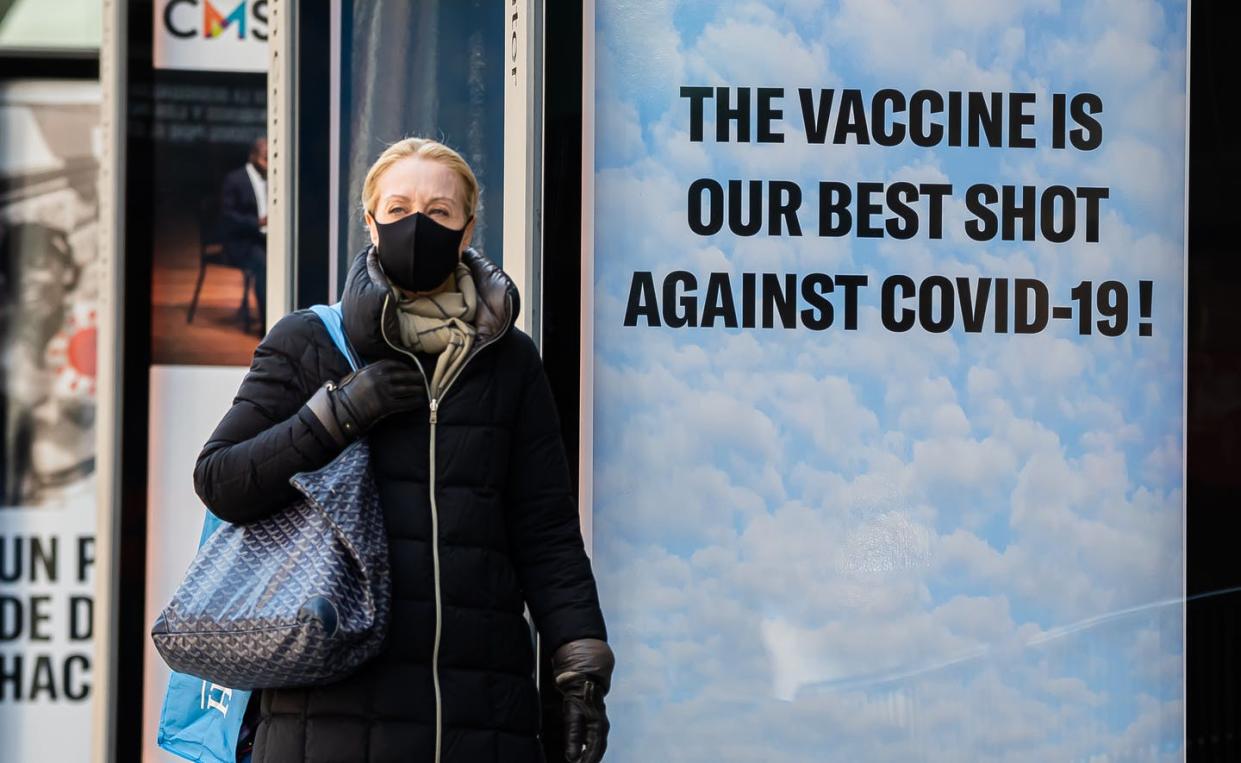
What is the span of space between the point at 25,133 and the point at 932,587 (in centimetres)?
315

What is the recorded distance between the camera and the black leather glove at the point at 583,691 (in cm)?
279

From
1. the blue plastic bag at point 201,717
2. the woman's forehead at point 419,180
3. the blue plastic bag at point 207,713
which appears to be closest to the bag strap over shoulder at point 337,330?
the blue plastic bag at point 207,713

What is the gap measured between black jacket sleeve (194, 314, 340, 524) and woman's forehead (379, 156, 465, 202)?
0.31 meters

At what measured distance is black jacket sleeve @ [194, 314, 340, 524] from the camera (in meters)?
2.61

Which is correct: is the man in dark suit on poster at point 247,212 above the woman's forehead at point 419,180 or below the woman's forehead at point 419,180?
above

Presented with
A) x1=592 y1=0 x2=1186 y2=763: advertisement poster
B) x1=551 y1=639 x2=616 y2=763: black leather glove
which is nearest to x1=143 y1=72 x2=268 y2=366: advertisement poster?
x1=592 y1=0 x2=1186 y2=763: advertisement poster

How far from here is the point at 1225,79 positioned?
4742 mm

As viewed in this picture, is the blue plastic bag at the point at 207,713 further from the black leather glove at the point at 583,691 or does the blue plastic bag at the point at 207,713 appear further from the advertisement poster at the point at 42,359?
the advertisement poster at the point at 42,359

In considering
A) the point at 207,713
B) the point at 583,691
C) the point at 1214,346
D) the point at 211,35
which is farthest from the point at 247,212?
the point at 1214,346

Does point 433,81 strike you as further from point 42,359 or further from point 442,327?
point 442,327

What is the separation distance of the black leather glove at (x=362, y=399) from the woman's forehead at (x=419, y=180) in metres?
0.33

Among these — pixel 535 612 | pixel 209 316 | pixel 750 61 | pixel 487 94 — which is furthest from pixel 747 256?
pixel 535 612

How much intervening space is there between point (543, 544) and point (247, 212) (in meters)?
2.26

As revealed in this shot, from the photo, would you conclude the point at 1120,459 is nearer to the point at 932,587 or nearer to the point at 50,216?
the point at 932,587
